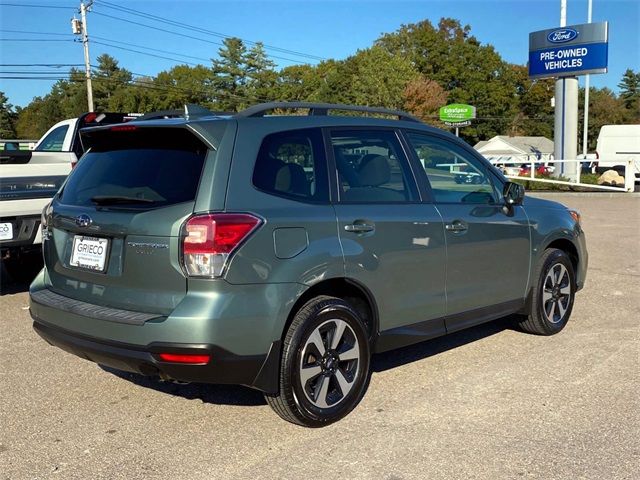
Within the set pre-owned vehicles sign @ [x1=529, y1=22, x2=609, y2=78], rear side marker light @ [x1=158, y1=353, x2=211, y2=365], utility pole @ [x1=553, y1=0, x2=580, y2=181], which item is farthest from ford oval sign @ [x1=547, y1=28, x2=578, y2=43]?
rear side marker light @ [x1=158, y1=353, x2=211, y2=365]

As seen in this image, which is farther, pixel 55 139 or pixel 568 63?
pixel 568 63

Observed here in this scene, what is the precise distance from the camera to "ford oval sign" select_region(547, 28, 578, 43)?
27.1 metres

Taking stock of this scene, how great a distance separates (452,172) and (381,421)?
208 centimetres

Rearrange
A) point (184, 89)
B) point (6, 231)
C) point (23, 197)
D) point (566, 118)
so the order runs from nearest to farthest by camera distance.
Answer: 1. point (6, 231)
2. point (23, 197)
3. point (566, 118)
4. point (184, 89)

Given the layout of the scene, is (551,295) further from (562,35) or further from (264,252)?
(562,35)

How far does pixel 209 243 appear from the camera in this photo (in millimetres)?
3330

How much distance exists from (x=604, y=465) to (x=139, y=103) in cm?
8936

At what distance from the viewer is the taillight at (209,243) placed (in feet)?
10.9

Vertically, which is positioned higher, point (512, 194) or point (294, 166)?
point (294, 166)

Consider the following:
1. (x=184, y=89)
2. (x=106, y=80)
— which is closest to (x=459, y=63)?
(x=184, y=89)

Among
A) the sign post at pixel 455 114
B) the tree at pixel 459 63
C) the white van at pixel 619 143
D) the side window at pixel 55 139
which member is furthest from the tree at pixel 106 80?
Answer: the side window at pixel 55 139

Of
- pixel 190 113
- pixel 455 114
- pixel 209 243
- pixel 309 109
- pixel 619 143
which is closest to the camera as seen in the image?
pixel 209 243

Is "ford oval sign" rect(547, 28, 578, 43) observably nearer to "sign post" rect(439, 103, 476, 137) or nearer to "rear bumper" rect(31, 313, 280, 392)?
"rear bumper" rect(31, 313, 280, 392)

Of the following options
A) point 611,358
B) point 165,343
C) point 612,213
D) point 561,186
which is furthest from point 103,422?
point 561,186
